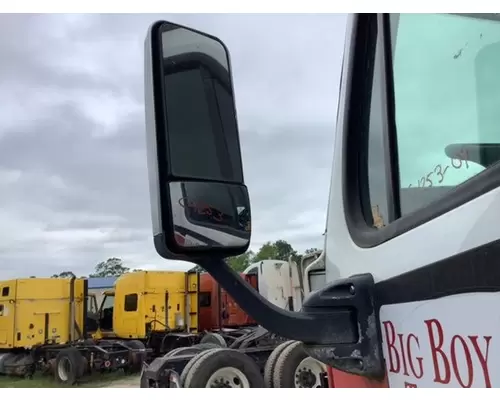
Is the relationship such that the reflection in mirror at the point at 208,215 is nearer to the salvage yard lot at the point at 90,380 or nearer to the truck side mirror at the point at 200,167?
the truck side mirror at the point at 200,167

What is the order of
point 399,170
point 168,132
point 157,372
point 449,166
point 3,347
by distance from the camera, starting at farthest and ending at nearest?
point 3,347 → point 157,372 → point 399,170 → point 449,166 → point 168,132

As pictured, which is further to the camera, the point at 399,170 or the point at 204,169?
the point at 399,170

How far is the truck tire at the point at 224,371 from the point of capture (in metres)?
7.19

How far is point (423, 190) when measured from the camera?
145 cm

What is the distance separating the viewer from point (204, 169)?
129cm

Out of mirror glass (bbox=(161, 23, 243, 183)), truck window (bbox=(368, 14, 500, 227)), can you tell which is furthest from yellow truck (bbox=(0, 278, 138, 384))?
mirror glass (bbox=(161, 23, 243, 183))

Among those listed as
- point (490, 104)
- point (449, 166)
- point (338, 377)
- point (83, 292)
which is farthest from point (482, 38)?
point (83, 292)

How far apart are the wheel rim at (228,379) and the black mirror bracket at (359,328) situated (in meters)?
6.07

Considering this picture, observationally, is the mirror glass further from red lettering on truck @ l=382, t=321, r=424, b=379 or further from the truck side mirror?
red lettering on truck @ l=382, t=321, r=424, b=379

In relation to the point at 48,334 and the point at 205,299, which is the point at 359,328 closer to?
the point at 48,334

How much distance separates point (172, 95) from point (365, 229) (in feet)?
2.19

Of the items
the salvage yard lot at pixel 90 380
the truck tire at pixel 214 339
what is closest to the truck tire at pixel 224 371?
the truck tire at pixel 214 339

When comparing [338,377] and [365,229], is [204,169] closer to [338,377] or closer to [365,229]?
[365,229]

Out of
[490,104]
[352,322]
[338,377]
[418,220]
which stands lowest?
[338,377]
